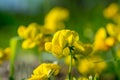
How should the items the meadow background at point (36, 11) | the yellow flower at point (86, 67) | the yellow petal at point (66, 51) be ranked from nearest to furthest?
the yellow petal at point (66, 51) → the yellow flower at point (86, 67) → the meadow background at point (36, 11)

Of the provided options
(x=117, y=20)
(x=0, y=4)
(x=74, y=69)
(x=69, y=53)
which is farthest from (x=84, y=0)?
(x=69, y=53)

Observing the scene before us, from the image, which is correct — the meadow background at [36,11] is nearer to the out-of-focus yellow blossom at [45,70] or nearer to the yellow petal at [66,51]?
the yellow petal at [66,51]

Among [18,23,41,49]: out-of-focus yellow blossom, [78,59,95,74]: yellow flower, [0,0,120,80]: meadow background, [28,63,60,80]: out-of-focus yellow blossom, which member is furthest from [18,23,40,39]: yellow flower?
[0,0,120,80]: meadow background

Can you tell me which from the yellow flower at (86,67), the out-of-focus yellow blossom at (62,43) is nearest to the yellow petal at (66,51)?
the out-of-focus yellow blossom at (62,43)

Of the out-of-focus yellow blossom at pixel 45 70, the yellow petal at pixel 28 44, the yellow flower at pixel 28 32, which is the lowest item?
the out-of-focus yellow blossom at pixel 45 70

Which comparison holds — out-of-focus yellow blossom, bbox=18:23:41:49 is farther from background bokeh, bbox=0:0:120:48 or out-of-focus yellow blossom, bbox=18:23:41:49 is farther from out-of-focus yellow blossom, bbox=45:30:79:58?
background bokeh, bbox=0:0:120:48

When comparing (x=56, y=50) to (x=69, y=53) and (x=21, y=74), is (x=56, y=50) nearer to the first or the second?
(x=69, y=53)

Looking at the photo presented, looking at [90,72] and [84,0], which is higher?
[84,0]

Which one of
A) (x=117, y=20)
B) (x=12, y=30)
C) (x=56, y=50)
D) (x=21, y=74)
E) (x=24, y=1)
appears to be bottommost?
(x=56, y=50)

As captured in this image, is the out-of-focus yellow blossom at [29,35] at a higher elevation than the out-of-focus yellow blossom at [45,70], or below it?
higher
